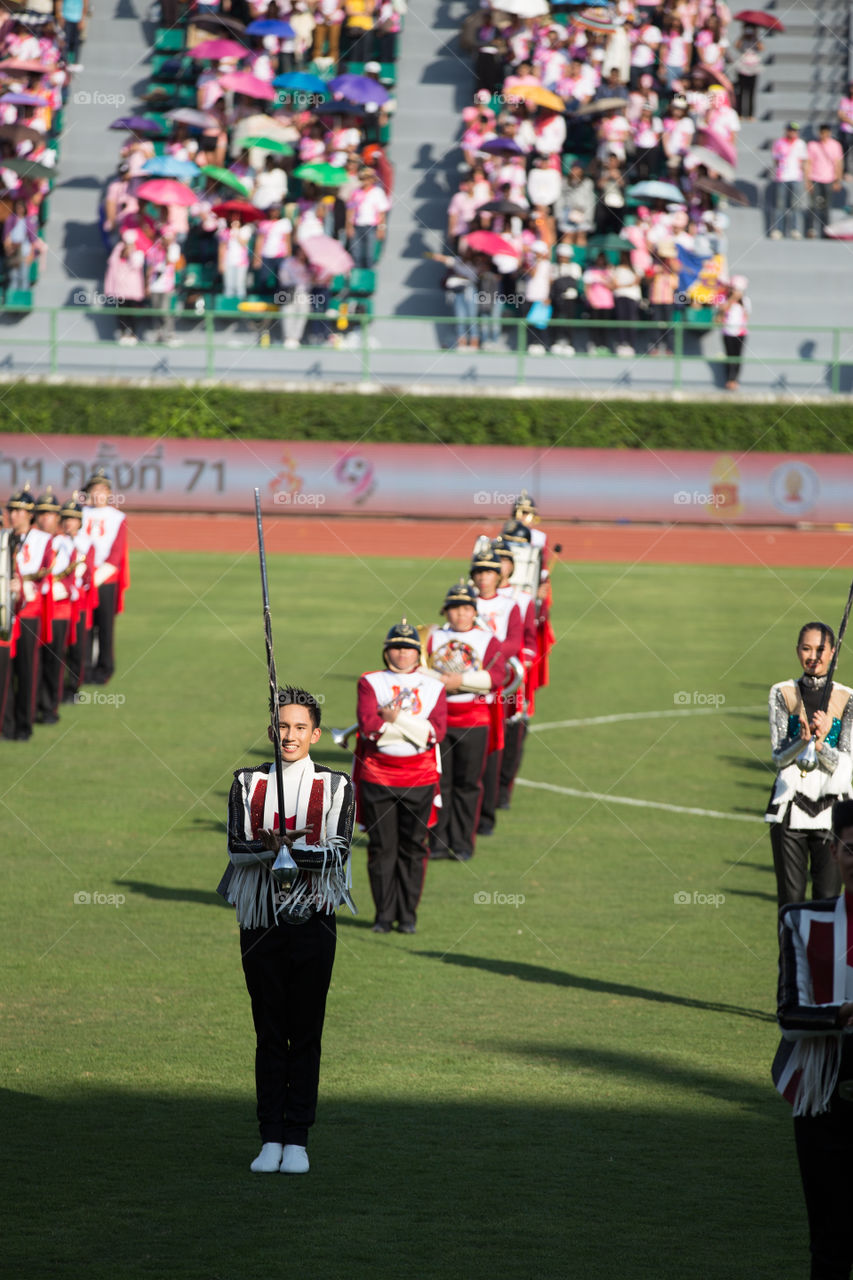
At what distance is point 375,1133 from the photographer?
7418mm

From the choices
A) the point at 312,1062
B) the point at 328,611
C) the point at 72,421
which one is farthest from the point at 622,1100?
the point at 72,421

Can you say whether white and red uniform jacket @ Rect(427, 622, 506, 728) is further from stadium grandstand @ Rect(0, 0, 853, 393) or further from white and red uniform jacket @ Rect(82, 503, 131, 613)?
stadium grandstand @ Rect(0, 0, 853, 393)

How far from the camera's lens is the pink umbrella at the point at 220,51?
1465 inches

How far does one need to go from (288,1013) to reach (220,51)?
109 ft

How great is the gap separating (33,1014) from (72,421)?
24763 millimetres

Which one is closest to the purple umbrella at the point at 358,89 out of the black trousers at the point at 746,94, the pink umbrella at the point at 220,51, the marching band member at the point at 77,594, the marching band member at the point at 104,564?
the pink umbrella at the point at 220,51

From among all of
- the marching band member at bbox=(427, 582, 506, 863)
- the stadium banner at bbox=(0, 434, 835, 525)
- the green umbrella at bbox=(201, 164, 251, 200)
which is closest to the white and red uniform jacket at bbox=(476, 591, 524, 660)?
the marching band member at bbox=(427, 582, 506, 863)

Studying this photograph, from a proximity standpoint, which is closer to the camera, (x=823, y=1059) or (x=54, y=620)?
(x=823, y=1059)

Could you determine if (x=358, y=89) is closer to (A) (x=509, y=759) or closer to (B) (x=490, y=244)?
(B) (x=490, y=244)

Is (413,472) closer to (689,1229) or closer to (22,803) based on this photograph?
(22,803)

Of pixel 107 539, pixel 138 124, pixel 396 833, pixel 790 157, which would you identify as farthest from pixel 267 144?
pixel 396 833

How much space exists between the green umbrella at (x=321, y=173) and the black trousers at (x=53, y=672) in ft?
63.0

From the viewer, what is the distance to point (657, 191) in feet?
112

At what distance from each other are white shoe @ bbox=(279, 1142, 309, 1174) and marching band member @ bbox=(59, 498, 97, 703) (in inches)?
429
